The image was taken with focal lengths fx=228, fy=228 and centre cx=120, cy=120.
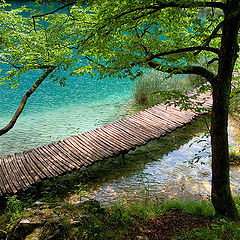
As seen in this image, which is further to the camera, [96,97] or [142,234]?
[96,97]

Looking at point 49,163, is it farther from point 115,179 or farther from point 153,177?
point 153,177

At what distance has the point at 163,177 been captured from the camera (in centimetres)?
584

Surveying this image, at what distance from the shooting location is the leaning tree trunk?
2906mm

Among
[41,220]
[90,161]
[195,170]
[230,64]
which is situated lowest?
[195,170]

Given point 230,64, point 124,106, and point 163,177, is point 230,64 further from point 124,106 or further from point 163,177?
point 124,106

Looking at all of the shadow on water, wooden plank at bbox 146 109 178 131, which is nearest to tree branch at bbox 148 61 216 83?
the shadow on water

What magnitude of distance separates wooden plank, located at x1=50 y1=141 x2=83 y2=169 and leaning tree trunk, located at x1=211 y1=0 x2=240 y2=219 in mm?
3322

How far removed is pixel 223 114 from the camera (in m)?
3.25

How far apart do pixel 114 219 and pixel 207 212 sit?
1623 mm

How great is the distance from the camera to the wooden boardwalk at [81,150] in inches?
205

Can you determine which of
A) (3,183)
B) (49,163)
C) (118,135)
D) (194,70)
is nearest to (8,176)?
(3,183)

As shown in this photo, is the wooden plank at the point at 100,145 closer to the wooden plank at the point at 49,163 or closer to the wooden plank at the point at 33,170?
the wooden plank at the point at 49,163

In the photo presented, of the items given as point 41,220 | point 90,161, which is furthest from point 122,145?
point 41,220

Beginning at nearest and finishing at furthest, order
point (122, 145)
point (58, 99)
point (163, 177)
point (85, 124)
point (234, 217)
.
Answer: point (234, 217), point (163, 177), point (122, 145), point (85, 124), point (58, 99)
